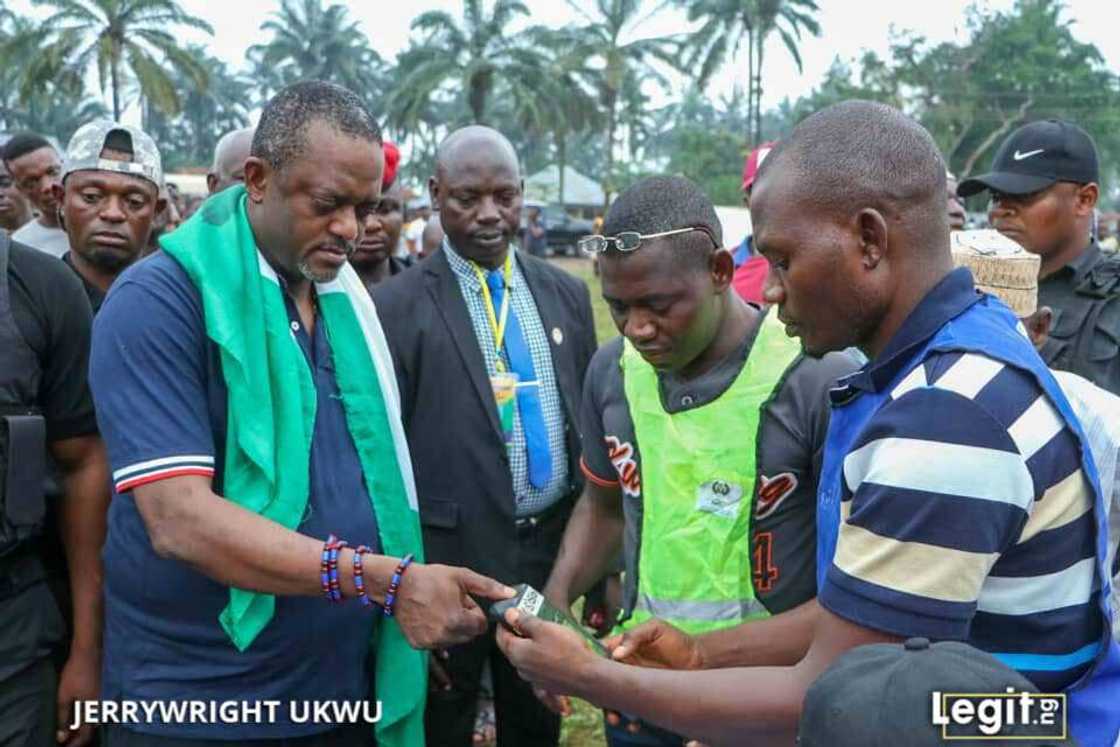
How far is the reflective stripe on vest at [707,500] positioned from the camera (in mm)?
2447

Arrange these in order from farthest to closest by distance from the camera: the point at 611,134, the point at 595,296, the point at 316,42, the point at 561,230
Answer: the point at 316,42 → the point at 611,134 → the point at 561,230 → the point at 595,296

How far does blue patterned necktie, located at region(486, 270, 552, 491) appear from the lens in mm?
3766

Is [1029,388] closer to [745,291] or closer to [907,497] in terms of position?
[907,497]

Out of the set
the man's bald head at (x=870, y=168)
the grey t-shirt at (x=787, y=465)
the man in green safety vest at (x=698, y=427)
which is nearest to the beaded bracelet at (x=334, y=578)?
the man in green safety vest at (x=698, y=427)

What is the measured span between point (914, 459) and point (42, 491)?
228 centimetres

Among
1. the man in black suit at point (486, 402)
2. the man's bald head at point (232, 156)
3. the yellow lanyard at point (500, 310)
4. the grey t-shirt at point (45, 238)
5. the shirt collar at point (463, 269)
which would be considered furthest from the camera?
the grey t-shirt at point (45, 238)

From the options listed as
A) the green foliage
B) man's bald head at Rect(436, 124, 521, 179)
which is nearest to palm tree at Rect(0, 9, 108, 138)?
the green foliage

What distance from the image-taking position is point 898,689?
129cm

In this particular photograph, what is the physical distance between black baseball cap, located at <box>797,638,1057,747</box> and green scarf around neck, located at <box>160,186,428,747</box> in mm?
1415

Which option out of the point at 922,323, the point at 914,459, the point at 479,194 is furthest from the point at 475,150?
the point at 914,459

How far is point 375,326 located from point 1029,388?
1.86m

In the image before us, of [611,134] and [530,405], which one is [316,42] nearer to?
[611,134]

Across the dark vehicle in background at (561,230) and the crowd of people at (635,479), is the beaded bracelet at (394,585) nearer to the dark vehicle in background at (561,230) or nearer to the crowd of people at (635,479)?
the crowd of people at (635,479)

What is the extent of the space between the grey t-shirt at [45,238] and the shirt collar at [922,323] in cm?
427
